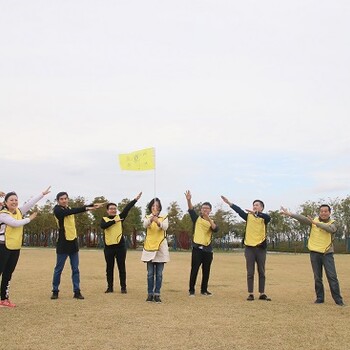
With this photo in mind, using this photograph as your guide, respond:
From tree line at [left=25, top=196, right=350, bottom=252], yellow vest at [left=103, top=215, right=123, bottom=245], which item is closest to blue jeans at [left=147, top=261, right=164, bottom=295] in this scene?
yellow vest at [left=103, top=215, right=123, bottom=245]

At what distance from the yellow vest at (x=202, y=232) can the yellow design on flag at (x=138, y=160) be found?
1.58 metres

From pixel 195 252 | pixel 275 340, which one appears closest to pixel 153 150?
pixel 195 252

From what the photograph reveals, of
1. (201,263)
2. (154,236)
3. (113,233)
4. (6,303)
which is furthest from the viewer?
(113,233)

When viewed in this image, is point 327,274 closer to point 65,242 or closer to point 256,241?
point 256,241

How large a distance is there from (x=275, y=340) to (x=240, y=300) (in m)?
3.53

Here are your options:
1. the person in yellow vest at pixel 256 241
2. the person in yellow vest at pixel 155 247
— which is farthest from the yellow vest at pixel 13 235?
the person in yellow vest at pixel 256 241

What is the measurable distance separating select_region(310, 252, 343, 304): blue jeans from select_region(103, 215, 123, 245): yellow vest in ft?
13.3

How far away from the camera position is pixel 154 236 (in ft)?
31.1

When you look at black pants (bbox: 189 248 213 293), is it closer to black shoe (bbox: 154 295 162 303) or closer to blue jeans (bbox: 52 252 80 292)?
black shoe (bbox: 154 295 162 303)

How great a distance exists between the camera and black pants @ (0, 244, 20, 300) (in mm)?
8125

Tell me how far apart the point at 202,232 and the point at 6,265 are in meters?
3.94

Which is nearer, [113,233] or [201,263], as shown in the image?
[201,263]

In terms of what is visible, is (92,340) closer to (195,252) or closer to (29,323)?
(29,323)

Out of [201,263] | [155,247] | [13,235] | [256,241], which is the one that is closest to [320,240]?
[256,241]
